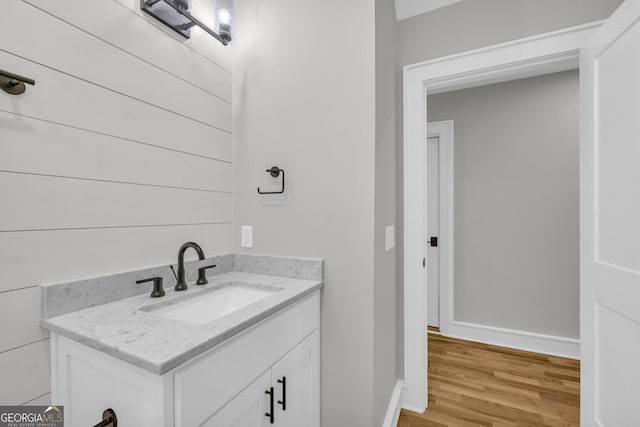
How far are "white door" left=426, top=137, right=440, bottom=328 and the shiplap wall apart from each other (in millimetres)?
2275

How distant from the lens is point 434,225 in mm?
2916

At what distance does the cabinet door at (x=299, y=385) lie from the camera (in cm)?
103

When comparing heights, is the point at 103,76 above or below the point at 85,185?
above

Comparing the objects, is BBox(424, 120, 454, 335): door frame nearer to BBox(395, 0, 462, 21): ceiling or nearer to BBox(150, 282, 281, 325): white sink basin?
BBox(395, 0, 462, 21): ceiling

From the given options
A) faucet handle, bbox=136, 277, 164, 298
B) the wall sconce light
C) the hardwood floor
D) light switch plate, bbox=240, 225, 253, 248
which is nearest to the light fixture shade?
the wall sconce light

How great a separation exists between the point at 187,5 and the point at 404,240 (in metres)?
1.65

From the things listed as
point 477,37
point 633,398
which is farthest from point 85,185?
point 633,398

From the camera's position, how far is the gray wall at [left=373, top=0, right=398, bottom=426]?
1.30m

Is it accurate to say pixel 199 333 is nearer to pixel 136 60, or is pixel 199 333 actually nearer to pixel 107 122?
pixel 107 122

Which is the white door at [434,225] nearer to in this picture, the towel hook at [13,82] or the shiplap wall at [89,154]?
the shiplap wall at [89,154]

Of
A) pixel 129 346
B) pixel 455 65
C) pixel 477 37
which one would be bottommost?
pixel 129 346

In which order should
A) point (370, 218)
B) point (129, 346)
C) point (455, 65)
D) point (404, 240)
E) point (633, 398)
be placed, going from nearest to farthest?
point (129, 346), point (633, 398), point (370, 218), point (455, 65), point (404, 240)

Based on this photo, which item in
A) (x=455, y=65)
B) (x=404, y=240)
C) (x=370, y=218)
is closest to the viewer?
(x=370, y=218)

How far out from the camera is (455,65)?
167 cm
